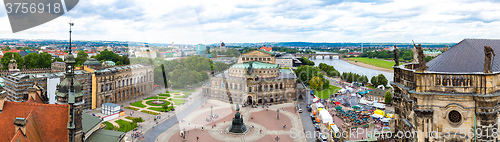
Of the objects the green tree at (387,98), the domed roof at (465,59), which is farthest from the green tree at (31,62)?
the domed roof at (465,59)

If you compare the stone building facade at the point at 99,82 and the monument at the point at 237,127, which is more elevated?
the stone building facade at the point at 99,82

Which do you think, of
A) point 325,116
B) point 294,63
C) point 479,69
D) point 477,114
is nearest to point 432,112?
point 477,114

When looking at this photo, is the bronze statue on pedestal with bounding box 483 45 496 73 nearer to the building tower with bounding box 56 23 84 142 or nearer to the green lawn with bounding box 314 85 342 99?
the building tower with bounding box 56 23 84 142

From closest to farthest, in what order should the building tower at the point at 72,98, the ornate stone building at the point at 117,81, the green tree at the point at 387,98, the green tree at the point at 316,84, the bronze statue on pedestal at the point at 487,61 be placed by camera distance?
the bronze statue on pedestal at the point at 487,61 → the building tower at the point at 72,98 → the ornate stone building at the point at 117,81 → the green tree at the point at 387,98 → the green tree at the point at 316,84

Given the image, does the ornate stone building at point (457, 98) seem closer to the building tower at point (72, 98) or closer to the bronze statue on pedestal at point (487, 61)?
the bronze statue on pedestal at point (487, 61)

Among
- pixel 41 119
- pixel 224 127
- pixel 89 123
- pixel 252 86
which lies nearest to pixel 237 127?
pixel 224 127

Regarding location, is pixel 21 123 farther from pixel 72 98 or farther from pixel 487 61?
pixel 487 61

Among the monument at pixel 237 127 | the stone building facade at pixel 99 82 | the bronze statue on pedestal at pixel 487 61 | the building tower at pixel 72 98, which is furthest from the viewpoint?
the stone building facade at pixel 99 82
